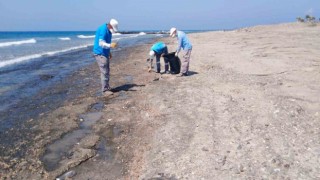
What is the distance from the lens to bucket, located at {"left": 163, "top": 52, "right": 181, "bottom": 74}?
1170 centimetres

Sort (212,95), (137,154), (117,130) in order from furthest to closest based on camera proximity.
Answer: (212,95) < (117,130) < (137,154)

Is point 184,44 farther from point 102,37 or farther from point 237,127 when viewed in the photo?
point 237,127

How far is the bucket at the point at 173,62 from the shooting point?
A: 11703mm

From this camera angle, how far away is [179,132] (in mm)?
5914

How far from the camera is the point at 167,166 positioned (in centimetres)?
468

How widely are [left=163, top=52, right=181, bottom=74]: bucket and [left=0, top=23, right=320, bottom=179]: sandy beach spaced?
144 cm

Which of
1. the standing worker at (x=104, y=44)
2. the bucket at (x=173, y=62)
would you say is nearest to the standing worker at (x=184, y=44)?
the bucket at (x=173, y=62)

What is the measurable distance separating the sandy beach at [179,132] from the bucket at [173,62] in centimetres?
144

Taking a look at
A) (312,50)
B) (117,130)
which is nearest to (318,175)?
(117,130)

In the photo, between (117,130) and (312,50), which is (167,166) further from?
(312,50)

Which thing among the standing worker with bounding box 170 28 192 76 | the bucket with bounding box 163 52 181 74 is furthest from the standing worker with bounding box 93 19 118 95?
the bucket with bounding box 163 52 181 74

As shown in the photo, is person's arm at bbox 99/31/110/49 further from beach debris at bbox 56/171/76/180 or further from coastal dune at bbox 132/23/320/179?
beach debris at bbox 56/171/76/180

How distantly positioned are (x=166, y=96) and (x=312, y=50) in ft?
32.8

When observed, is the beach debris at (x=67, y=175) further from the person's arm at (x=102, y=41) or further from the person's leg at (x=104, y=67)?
the person's leg at (x=104, y=67)
